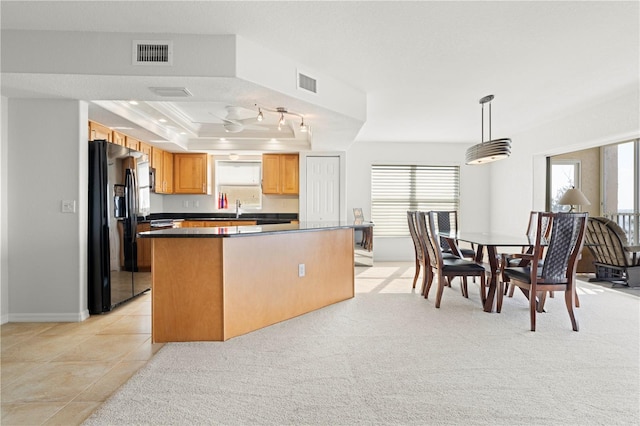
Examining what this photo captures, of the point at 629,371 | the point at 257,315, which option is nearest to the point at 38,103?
the point at 257,315

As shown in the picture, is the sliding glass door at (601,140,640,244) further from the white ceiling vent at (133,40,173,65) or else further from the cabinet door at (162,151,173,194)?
the cabinet door at (162,151,173,194)

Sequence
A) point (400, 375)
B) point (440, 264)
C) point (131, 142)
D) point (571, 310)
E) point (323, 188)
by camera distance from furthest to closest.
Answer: point (323, 188), point (131, 142), point (440, 264), point (571, 310), point (400, 375)

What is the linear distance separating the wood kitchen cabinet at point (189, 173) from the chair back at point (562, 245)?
18.5 ft

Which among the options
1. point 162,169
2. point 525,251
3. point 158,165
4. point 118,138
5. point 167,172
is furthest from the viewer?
point 167,172

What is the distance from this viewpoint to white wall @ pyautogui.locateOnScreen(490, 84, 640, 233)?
4.54 m

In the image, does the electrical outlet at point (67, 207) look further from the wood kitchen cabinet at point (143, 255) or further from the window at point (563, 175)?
the window at point (563, 175)

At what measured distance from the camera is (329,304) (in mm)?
4180

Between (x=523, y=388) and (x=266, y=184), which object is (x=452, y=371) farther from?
(x=266, y=184)

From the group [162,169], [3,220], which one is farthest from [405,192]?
[3,220]

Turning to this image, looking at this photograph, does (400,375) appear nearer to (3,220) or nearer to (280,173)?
(3,220)

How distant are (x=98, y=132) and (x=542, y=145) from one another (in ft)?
21.0

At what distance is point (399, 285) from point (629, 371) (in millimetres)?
2948

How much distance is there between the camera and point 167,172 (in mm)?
6863

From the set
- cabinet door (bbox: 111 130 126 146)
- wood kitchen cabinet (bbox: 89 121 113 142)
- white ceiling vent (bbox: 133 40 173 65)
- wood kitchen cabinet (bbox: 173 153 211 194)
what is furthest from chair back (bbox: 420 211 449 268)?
wood kitchen cabinet (bbox: 173 153 211 194)
